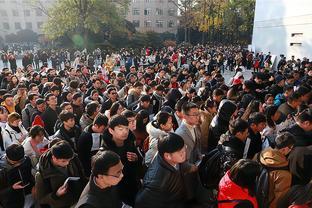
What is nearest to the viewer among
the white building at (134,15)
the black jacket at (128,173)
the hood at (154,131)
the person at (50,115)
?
the black jacket at (128,173)

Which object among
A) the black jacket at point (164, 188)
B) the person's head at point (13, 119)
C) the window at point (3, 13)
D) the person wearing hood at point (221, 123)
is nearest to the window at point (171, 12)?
the window at point (3, 13)

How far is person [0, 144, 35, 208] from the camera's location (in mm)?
3682

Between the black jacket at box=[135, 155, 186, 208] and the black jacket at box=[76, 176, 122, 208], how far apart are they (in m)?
0.32

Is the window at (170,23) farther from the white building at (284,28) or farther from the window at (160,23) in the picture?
the white building at (284,28)

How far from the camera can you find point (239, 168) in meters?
2.62

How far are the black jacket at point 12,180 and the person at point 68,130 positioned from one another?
3.28 ft

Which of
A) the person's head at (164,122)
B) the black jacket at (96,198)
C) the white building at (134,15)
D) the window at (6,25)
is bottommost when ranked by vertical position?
the black jacket at (96,198)

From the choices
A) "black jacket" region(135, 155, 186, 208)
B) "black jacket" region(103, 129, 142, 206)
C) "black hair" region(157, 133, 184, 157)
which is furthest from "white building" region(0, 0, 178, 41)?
"black jacket" region(135, 155, 186, 208)

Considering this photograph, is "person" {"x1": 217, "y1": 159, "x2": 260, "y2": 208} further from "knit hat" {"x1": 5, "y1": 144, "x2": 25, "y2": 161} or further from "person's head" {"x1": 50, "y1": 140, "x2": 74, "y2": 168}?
"knit hat" {"x1": 5, "y1": 144, "x2": 25, "y2": 161}

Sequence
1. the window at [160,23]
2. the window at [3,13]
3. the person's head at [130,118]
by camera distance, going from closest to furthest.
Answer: the person's head at [130,118] < the window at [3,13] < the window at [160,23]

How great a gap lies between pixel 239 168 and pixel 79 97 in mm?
4969

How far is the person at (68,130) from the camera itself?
15.8ft

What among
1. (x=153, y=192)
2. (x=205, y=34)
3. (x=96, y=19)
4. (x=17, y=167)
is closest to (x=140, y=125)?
(x=17, y=167)

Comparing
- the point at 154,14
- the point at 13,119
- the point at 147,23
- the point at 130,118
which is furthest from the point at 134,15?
the point at 130,118
